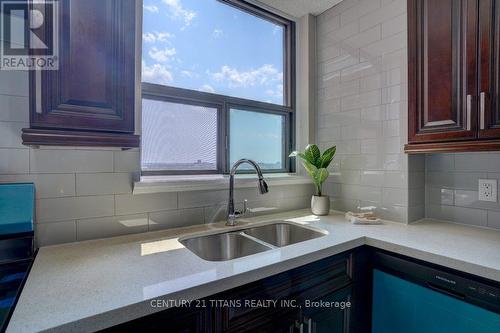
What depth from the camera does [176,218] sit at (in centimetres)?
140

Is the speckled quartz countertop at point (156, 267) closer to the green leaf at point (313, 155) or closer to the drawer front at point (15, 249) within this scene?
the drawer front at point (15, 249)

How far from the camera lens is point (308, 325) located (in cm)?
105

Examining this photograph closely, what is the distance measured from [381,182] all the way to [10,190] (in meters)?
1.88

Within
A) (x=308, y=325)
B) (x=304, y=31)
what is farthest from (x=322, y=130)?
(x=308, y=325)

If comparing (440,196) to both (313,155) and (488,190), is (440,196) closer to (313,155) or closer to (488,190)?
(488,190)

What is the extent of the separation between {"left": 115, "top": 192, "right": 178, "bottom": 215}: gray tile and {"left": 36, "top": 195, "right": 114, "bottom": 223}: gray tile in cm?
4

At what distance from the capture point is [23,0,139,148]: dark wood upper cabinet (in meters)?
0.79

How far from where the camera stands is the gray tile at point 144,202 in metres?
1.25

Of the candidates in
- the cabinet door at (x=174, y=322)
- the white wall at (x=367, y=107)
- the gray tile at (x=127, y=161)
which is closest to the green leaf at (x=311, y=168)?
the white wall at (x=367, y=107)

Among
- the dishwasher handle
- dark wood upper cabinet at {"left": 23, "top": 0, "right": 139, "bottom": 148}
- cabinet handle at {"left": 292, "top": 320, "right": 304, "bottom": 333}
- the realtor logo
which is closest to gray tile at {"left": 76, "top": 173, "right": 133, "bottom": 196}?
dark wood upper cabinet at {"left": 23, "top": 0, "right": 139, "bottom": 148}

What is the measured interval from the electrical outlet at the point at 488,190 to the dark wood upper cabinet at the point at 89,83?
174 centimetres

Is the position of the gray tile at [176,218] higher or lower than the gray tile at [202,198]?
lower

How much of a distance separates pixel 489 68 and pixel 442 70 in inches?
7.1

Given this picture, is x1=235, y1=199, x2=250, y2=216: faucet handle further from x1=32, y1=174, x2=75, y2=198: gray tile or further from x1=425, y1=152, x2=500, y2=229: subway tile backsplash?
x1=425, y1=152, x2=500, y2=229: subway tile backsplash
